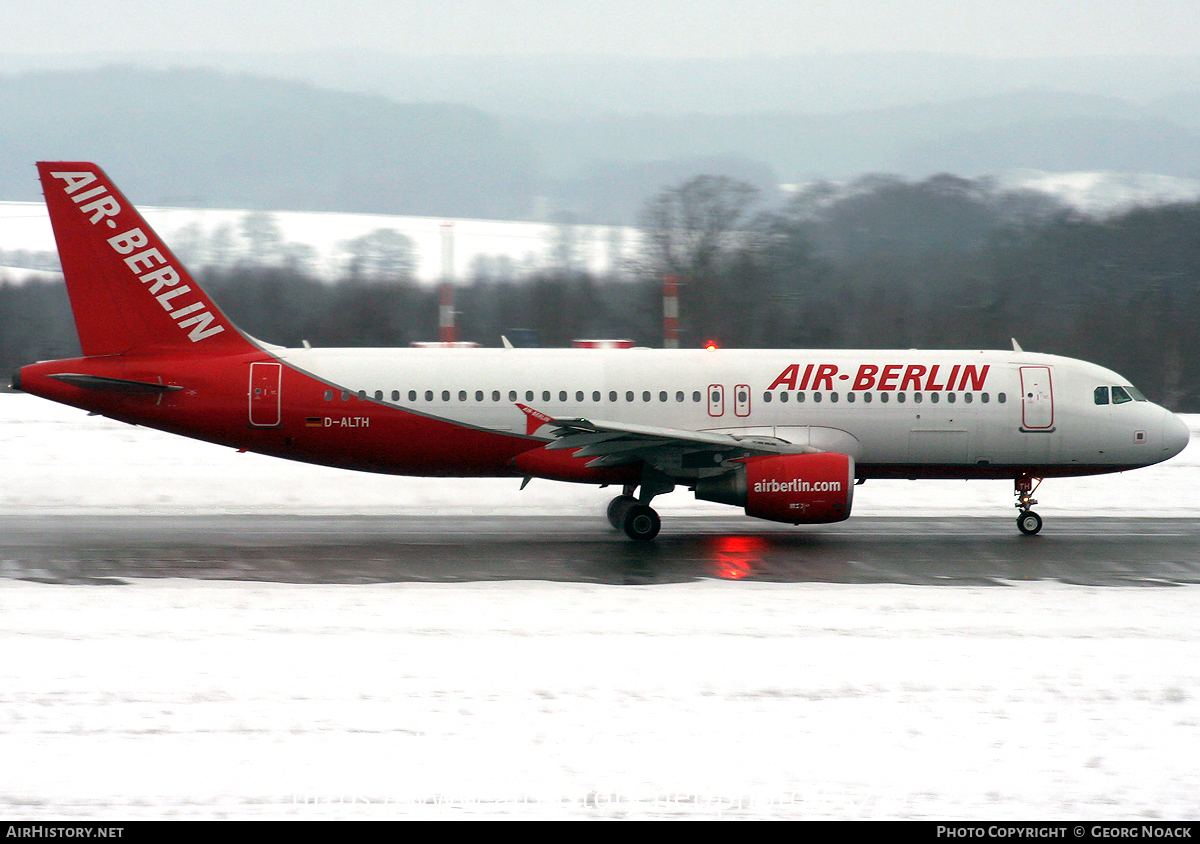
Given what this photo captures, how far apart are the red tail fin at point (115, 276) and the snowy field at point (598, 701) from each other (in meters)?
5.19

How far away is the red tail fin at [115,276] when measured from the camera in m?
17.1

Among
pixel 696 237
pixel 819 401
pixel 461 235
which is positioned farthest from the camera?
pixel 461 235

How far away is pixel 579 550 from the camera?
16.2 m

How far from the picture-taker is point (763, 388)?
17891mm

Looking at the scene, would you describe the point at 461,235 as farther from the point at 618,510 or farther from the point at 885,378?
the point at 885,378

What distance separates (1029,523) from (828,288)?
2542 centimetres

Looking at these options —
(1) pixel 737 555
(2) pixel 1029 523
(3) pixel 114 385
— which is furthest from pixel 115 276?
(2) pixel 1029 523

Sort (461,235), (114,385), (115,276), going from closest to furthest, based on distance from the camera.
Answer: (114,385) < (115,276) < (461,235)

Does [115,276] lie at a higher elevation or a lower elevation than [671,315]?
higher

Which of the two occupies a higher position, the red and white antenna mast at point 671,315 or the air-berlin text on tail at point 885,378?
the red and white antenna mast at point 671,315

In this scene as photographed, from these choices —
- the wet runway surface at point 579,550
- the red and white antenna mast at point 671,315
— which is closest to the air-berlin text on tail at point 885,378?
the wet runway surface at point 579,550

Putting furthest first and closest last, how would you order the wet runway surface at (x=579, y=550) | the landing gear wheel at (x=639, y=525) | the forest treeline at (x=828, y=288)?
1. the forest treeline at (x=828, y=288)
2. the landing gear wheel at (x=639, y=525)
3. the wet runway surface at (x=579, y=550)

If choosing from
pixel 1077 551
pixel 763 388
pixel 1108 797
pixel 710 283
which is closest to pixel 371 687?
pixel 1108 797

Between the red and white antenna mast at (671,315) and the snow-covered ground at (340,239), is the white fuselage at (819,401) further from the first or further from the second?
the snow-covered ground at (340,239)
